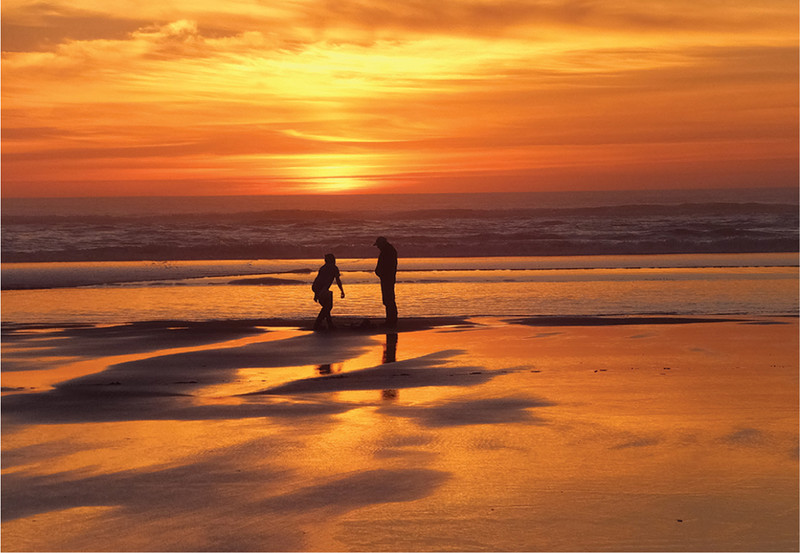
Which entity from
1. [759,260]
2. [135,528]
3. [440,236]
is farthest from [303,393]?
[440,236]

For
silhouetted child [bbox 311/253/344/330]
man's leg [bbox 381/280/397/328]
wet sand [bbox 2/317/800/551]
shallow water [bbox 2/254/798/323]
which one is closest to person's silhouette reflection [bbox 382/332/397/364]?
wet sand [bbox 2/317/800/551]

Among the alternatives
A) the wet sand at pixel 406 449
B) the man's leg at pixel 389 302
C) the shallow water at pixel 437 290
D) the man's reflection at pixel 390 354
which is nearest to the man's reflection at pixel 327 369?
the wet sand at pixel 406 449

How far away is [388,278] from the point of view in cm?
1906

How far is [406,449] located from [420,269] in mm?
28796

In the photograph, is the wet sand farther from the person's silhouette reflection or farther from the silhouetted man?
the silhouetted man

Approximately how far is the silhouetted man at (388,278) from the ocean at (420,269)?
2.30 meters

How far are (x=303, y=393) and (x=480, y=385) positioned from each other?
2121mm

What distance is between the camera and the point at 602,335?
659 inches

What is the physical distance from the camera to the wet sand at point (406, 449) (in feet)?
20.1

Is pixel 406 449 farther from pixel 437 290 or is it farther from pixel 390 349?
pixel 437 290

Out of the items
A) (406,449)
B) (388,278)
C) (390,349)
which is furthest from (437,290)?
(406,449)

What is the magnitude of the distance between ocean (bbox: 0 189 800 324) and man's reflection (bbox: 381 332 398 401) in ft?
13.9

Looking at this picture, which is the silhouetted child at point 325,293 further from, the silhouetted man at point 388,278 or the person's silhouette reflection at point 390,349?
the person's silhouette reflection at point 390,349

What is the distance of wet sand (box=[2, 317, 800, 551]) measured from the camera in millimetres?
6129
